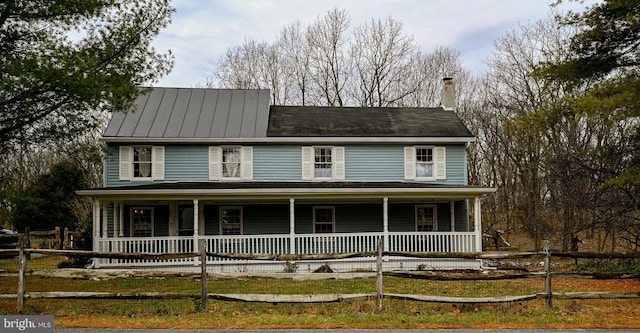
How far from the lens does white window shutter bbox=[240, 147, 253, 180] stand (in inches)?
765

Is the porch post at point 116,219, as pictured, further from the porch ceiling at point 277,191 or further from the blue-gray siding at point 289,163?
the porch ceiling at point 277,191

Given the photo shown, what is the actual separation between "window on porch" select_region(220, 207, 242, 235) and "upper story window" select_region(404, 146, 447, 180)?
6.88 meters

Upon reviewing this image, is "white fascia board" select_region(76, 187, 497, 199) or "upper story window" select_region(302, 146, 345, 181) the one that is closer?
"white fascia board" select_region(76, 187, 497, 199)

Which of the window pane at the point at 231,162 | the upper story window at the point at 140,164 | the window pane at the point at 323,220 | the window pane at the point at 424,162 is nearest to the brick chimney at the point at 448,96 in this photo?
the window pane at the point at 424,162

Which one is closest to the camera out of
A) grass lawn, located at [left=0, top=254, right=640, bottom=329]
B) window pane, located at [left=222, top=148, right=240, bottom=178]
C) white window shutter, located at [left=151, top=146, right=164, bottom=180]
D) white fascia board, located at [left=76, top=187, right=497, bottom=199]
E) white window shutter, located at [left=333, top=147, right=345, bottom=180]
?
grass lawn, located at [left=0, top=254, right=640, bottom=329]

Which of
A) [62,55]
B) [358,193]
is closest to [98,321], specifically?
[62,55]

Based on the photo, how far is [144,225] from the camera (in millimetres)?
19516

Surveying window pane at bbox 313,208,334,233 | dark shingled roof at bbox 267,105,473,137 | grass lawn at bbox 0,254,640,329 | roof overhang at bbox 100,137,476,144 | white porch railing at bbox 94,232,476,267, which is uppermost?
dark shingled roof at bbox 267,105,473,137

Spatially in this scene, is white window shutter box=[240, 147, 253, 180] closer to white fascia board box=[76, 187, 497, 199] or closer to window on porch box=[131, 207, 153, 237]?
white fascia board box=[76, 187, 497, 199]

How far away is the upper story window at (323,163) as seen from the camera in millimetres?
19828

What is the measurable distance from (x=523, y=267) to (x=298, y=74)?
2390 centimetres

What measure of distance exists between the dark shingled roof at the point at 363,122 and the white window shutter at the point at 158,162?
4.24 meters

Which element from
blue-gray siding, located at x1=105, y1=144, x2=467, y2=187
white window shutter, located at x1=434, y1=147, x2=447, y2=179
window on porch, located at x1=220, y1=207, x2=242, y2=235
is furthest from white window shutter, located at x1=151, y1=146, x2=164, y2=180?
white window shutter, located at x1=434, y1=147, x2=447, y2=179

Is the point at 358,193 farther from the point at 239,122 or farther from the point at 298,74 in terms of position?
the point at 298,74
